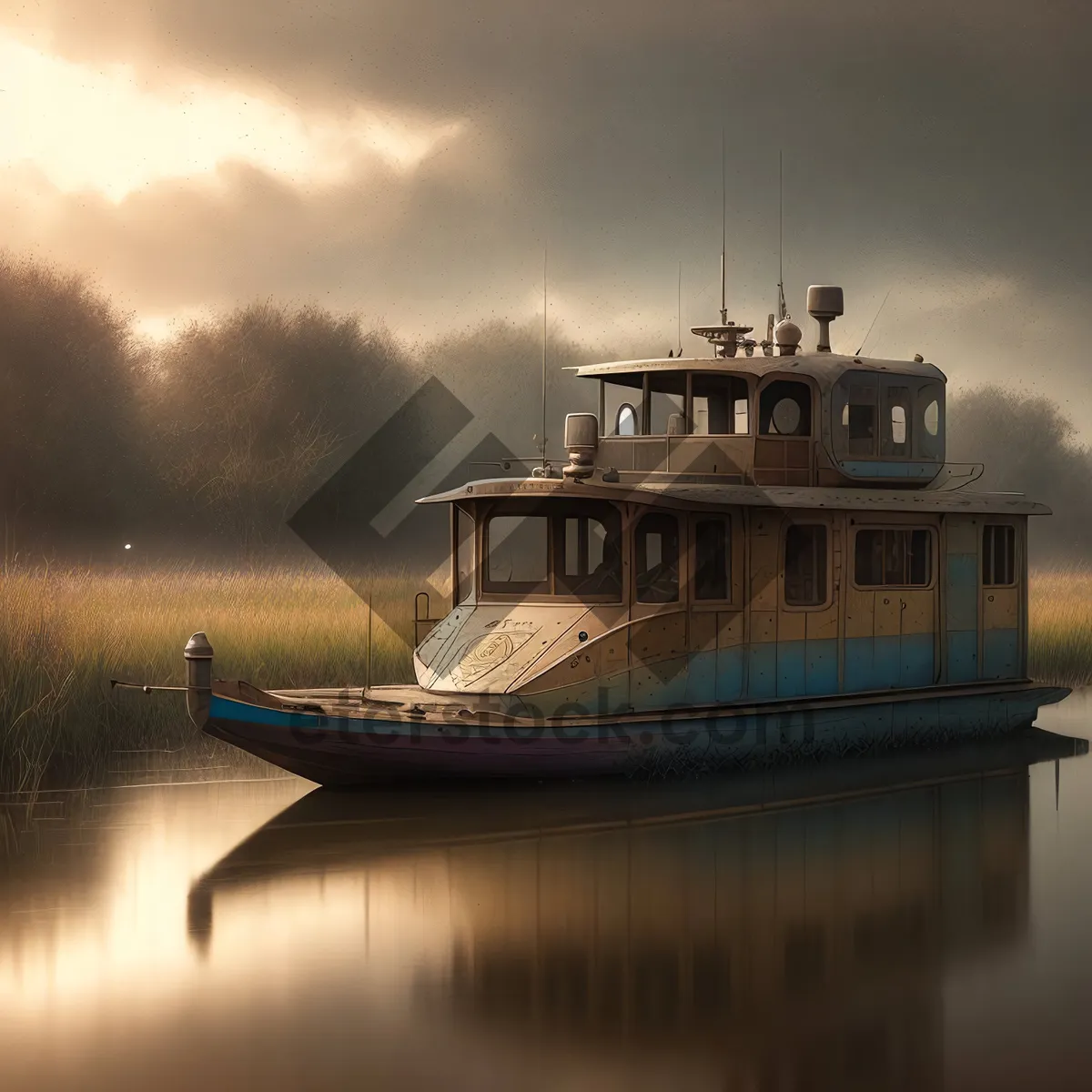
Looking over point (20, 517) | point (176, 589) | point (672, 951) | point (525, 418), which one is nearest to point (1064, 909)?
point (672, 951)

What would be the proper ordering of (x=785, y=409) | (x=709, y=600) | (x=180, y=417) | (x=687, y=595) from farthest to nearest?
(x=180, y=417)
(x=785, y=409)
(x=709, y=600)
(x=687, y=595)

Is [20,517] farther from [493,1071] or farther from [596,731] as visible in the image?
[493,1071]

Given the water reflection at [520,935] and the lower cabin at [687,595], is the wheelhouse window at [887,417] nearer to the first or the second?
the lower cabin at [687,595]

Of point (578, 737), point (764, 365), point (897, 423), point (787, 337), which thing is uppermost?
point (787, 337)

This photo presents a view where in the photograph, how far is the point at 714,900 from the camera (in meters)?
10.1

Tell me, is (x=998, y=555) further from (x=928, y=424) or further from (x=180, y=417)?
(x=180, y=417)

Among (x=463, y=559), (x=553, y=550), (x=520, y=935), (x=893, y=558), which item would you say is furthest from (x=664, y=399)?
(x=520, y=935)

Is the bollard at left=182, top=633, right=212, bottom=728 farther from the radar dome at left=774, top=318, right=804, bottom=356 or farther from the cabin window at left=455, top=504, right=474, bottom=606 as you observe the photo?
the radar dome at left=774, top=318, right=804, bottom=356

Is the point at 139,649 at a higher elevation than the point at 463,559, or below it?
below

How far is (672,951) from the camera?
8.95 meters

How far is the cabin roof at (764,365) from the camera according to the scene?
15.1 meters

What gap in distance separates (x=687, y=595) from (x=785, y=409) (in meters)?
2.40

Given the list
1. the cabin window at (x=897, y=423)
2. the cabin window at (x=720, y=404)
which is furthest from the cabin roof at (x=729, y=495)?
the cabin window at (x=720, y=404)

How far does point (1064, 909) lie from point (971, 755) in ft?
18.8
